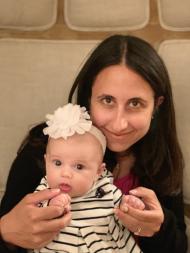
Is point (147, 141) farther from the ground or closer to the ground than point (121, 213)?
farther from the ground

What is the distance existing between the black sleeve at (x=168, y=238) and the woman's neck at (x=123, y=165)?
153 mm

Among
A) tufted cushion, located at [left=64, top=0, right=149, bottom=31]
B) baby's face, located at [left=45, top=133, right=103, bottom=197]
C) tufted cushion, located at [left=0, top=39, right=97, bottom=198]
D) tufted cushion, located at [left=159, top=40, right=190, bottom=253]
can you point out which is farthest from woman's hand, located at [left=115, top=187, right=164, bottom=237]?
tufted cushion, located at [left=64, top=0, right=149, bottom=31]

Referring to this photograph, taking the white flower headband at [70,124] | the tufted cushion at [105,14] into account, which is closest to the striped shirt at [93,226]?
the white flower headband at [70,124]

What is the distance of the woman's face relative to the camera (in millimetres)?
1145

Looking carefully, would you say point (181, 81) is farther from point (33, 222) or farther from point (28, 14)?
point (33, 222)

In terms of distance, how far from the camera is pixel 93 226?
1.08 meters

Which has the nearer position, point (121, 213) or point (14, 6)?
point (121, 213)

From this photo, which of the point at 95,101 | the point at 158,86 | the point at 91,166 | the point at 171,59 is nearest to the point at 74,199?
the point at 91,166

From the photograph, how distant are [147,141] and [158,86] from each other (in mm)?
222

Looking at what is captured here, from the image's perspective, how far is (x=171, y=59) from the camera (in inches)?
56.3

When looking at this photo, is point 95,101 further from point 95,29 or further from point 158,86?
point 95,29

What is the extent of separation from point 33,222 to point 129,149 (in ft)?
1.41

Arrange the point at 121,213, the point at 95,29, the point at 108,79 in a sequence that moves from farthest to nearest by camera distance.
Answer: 1. the point at 95,29
2. the point at 108,79
3. the point at 121,213

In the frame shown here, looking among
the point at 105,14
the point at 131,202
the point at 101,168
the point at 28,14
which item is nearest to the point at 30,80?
the point at 28,14
